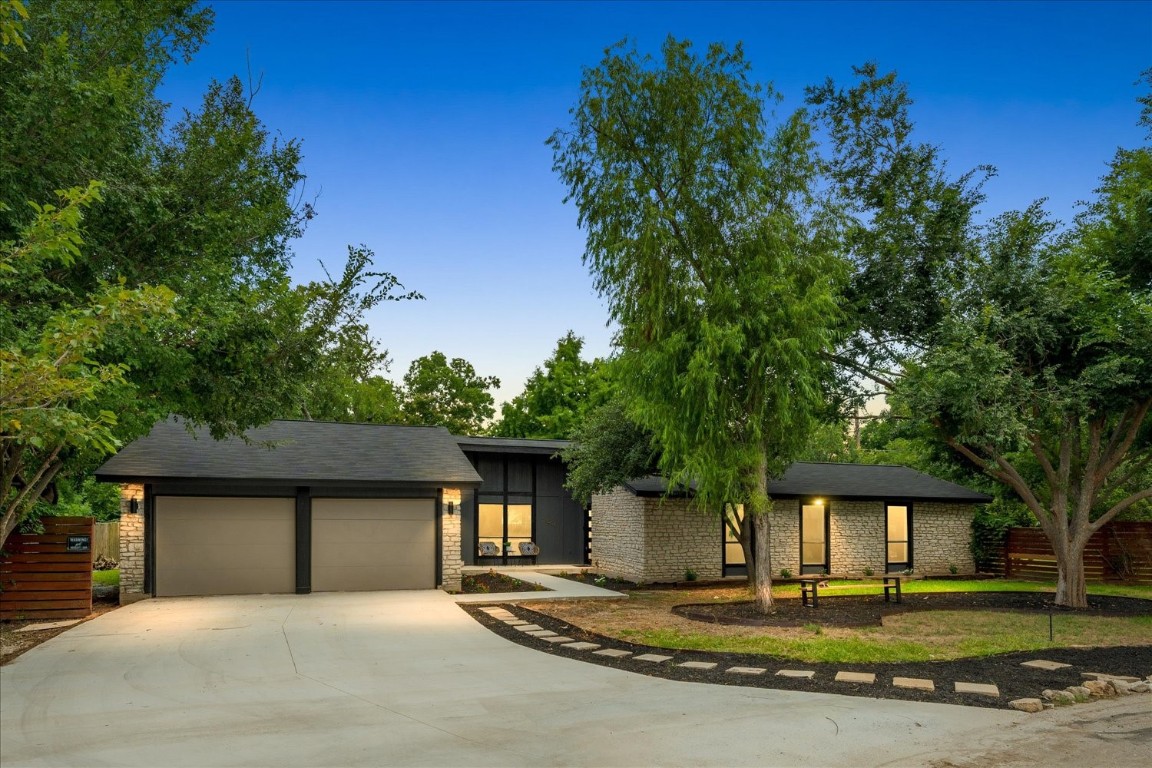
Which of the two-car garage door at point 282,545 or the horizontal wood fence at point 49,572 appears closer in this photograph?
the horizontal wood fence at point 49,572

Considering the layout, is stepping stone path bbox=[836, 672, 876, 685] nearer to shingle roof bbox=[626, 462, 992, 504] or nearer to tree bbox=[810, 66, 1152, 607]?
tree bbox=[810, 66, 1152, 607]

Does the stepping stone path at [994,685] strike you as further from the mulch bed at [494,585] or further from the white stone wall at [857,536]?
the white stone wall at [857,536]

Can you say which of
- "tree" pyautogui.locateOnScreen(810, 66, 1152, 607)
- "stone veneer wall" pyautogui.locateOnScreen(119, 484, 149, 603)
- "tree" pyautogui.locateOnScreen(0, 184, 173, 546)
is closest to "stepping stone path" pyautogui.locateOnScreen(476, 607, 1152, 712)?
"tree" pyautogui.locateOnScreen(810, 66, 1152, 607)

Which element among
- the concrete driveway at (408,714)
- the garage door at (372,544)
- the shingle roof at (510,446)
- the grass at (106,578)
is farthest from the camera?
the shingle roof at (510,446)

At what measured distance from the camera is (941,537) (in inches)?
850

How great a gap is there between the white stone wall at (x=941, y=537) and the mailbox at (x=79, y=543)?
64.0 ft

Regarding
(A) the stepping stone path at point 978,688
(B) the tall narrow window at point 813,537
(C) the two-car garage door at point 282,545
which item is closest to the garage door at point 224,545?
(C) the two-car garage door at point 282,545

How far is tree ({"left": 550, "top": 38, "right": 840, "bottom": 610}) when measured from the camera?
1202cm

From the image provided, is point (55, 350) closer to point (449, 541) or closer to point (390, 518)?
point (390, 518)

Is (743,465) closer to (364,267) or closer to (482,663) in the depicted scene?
(482,663)

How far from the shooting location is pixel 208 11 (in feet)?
39.2

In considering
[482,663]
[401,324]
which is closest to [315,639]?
[482,663]

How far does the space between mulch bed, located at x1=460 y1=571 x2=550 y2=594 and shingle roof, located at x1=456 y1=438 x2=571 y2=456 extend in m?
4.41

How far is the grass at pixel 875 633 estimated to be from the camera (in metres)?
9.40
